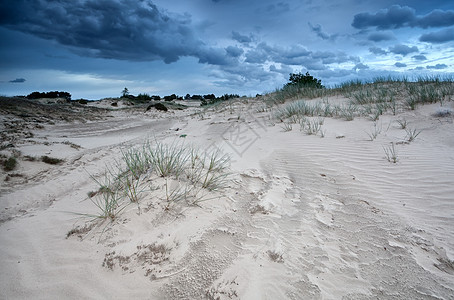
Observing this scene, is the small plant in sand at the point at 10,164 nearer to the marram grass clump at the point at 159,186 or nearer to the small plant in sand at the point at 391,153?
the marram grass clump at the point at 159,186

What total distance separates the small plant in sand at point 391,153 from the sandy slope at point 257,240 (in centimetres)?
10

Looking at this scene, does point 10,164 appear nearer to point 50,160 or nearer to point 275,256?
point 50,160

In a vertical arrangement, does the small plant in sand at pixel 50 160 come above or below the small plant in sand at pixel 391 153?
above

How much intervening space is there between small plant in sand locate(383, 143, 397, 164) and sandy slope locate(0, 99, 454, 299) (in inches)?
4.1

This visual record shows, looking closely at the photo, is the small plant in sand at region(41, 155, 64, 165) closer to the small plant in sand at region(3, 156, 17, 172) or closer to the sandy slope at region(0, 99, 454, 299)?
the small plant in sand at region(3, 156, 17, 172)

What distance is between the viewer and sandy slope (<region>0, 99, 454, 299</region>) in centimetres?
156

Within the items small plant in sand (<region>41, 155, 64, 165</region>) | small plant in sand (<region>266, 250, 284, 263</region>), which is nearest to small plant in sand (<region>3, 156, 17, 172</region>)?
small plant in sand (<region>41, 155, 64, 165</region>)

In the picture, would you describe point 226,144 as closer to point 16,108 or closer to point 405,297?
point 405,297

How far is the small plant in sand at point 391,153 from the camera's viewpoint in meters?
3.73

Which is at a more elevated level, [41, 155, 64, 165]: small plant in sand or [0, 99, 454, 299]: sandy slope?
[41, 155, 64, 165]: small plant in sand

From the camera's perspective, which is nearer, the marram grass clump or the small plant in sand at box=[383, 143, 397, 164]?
the marram grass clump

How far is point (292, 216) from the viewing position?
8.06 feet

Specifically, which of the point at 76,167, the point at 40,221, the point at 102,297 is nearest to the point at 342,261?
the point at 102,297

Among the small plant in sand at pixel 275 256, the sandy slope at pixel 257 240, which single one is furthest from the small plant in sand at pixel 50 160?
the small plant in sand at pixel 275 256
